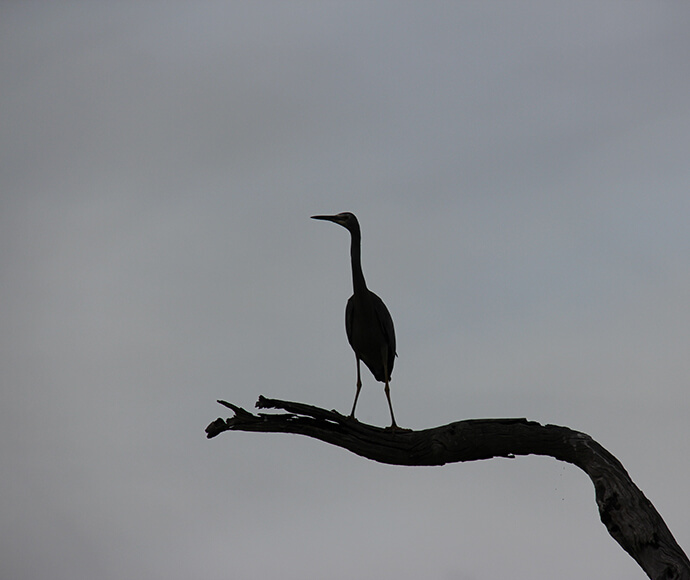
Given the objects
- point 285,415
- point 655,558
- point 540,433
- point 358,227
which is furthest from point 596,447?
point 358,227

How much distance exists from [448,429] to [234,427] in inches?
70.4

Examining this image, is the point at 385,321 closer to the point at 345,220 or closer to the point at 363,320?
the point at 363,320

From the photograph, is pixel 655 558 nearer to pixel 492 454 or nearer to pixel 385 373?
pixel 492 454

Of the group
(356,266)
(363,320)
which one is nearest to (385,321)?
(363,320)

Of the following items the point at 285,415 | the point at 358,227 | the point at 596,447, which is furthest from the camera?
the point at 358,227

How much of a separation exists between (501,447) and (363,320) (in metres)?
2.42

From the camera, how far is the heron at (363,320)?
361 inches

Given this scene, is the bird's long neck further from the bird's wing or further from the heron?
the bird's wing

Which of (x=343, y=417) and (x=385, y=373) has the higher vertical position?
(x=385, y=373)

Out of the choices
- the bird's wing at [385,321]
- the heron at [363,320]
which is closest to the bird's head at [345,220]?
the heron at [363,320]

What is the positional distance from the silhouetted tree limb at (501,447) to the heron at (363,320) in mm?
1577

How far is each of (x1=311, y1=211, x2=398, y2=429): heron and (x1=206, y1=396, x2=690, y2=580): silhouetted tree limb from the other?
1.58 m

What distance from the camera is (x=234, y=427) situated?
Result: 752 cm

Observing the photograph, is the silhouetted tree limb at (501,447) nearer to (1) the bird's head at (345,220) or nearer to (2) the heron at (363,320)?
(2) the heron at (363,320)
